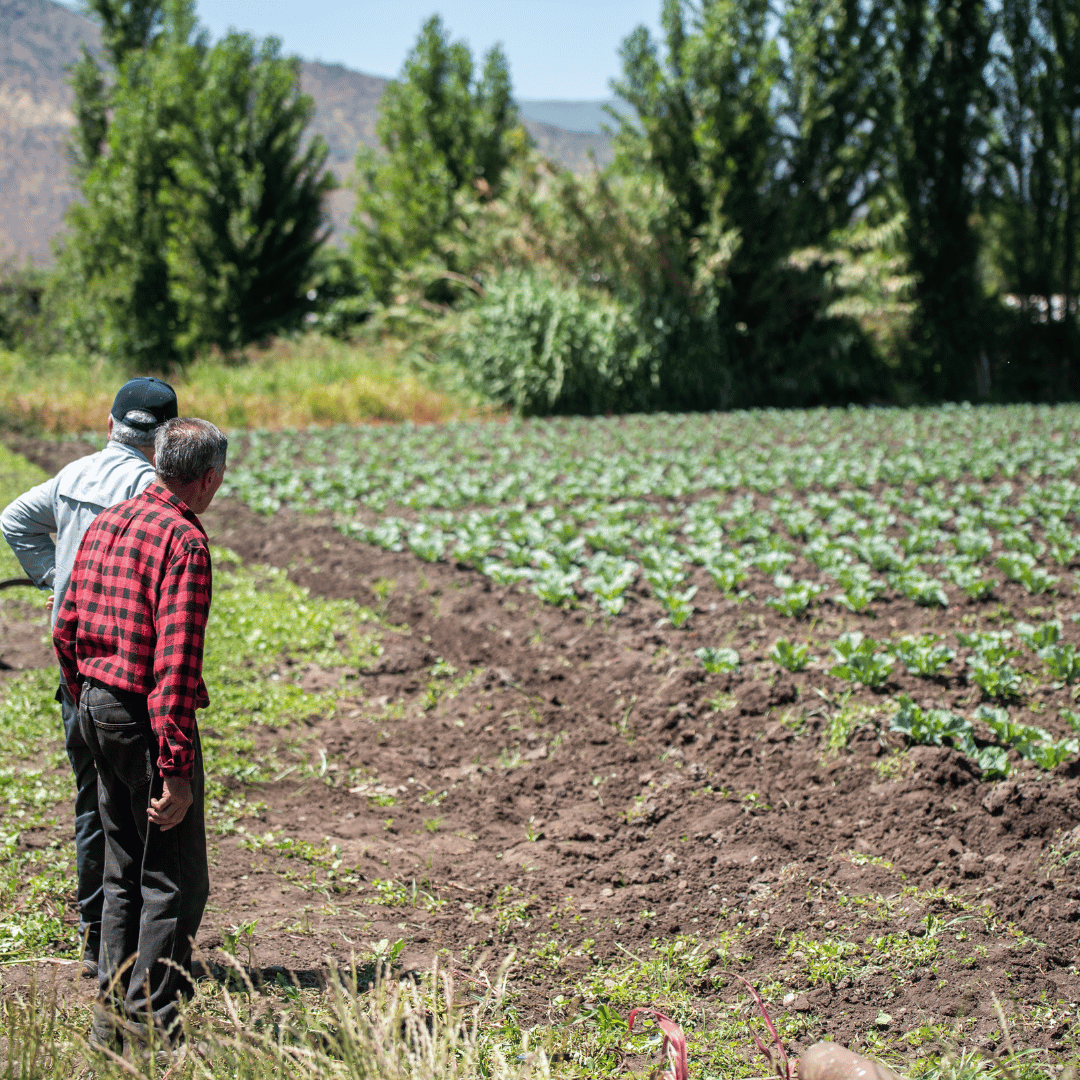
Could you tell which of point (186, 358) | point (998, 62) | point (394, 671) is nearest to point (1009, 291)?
point (998, 62)

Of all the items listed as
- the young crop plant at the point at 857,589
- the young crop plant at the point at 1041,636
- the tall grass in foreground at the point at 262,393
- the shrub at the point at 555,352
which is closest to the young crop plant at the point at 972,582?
the young crop plant at the point at 857,589

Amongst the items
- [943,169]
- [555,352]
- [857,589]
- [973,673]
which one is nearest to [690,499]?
[857,589]

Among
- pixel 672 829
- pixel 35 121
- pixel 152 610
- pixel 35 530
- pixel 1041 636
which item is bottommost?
pixel 672 829

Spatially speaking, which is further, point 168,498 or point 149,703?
point 168,498

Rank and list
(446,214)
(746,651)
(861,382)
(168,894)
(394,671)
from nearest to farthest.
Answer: (168,894) → (746,651) → (394,671) → (861,382) → (446,214)

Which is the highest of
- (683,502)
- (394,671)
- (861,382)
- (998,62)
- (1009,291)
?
(998,62)

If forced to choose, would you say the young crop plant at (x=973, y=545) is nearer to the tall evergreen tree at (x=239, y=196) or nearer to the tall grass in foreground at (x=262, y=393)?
the tall grass in foreground at (x=262, y=393)

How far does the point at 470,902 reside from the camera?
9.77 feet

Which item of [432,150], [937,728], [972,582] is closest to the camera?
[937,728]

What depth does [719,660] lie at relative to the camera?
444 centimetres

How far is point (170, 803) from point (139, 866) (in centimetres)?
33

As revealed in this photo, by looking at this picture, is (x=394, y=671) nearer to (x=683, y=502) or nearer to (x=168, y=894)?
(x=168, y=894)

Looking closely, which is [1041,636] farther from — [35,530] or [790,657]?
[35,530]

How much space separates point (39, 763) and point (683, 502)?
5964mm
